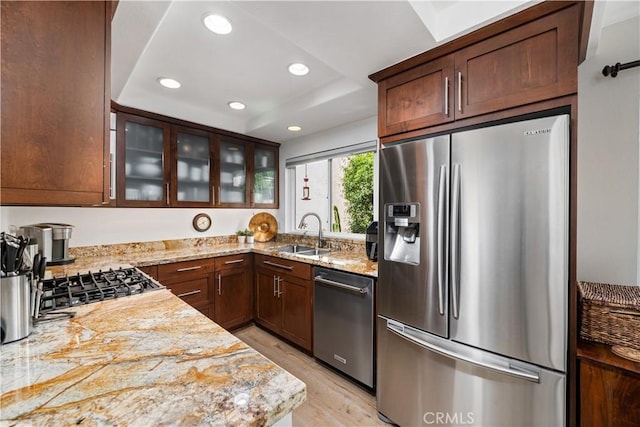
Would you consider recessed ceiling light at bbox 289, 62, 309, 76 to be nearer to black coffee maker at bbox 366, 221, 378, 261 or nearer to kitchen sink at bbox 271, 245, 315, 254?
black coffee maker at bbox 366, 221, 378, 261

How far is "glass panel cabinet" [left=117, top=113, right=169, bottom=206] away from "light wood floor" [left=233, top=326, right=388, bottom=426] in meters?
1.86

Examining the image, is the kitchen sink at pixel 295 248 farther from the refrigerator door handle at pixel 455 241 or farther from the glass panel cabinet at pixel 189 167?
the refrigerator door handle at pixel 455 241

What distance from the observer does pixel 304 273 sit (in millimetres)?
2455

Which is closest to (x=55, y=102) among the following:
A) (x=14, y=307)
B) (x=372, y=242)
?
(x=14, y=307)

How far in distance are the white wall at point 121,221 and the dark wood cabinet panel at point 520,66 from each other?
2.87 meters

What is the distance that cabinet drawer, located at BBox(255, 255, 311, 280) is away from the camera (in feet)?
8.04

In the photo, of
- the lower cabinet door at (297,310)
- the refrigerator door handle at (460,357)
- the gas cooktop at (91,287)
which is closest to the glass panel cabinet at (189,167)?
the gas cooktop at (91,287)

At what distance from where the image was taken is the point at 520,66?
4.30 feet

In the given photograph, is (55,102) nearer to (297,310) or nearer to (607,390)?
(297,310)

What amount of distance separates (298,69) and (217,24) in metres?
0.67

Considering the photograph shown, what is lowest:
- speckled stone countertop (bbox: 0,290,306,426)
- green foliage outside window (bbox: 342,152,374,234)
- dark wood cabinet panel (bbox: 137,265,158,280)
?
dark wood cabinet panel (bbox: 137,265,158,280)

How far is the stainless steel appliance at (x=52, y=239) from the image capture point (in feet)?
6.73

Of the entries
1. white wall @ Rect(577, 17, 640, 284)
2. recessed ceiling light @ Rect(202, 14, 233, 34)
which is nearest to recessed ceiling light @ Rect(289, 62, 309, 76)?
recessed ceiling light @ Rect(202, 14, 233, 34)

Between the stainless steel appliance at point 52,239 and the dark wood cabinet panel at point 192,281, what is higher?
the stainless steel appliance at point 52,239
